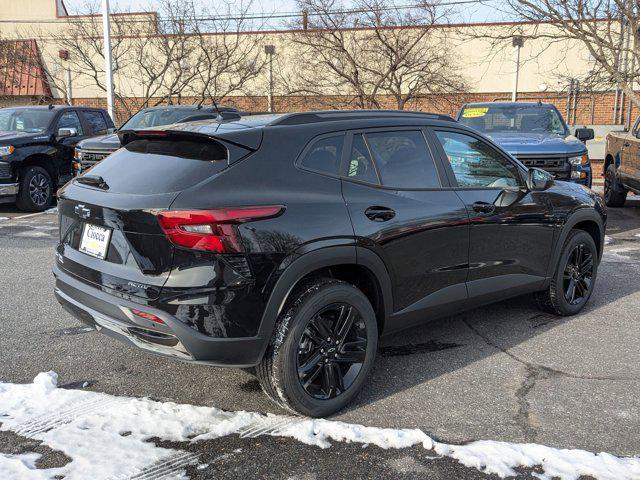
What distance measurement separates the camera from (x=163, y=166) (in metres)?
3.43

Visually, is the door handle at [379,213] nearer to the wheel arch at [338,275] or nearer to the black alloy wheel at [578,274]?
the wheel arch at [338,275]

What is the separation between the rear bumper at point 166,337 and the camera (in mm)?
3094

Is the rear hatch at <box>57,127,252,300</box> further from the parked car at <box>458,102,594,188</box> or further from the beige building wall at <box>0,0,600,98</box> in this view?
the beige building wall at <box>0,0,600,98</box>

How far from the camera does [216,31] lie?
24.2 m

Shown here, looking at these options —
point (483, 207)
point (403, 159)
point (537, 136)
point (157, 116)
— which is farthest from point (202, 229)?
point (157, 116)

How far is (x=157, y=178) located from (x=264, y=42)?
2214 centimetres

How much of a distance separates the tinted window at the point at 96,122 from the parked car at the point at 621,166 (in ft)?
32.4

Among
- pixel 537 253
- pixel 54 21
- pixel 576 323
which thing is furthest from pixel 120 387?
pixel 54 21

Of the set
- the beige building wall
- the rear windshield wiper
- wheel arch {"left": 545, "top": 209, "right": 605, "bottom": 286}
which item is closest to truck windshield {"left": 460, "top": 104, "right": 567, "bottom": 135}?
wheel arch {"left": 545, "top": 209, "right": 605, "bottom": 286}

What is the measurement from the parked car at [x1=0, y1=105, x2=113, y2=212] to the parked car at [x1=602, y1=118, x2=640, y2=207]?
9.77m

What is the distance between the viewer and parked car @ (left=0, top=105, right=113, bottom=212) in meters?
10.5

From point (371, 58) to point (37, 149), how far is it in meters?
14.0

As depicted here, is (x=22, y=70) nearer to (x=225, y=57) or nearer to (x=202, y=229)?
(x=225, y=57)

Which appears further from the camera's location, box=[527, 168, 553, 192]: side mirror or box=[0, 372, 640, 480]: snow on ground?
box=[527, 168, 553, 192]: side mirror
